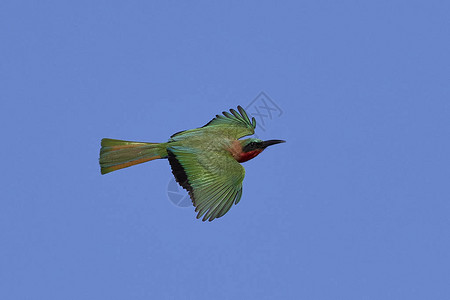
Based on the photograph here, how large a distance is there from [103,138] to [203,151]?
1.55m

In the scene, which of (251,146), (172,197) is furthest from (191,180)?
(251,146)

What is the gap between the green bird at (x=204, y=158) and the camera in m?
8.52

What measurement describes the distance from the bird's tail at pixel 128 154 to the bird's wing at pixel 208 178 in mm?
225

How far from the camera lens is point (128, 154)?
9.23 metres

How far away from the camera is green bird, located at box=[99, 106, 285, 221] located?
8.52m

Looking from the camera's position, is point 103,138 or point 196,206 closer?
point 196,206

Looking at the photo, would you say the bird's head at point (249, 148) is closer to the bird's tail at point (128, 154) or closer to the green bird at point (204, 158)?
the green bird at point (204, 158)

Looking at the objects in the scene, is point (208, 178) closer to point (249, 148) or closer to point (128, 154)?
point (249, 148)

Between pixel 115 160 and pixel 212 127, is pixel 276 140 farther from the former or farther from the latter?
pixel 115 160

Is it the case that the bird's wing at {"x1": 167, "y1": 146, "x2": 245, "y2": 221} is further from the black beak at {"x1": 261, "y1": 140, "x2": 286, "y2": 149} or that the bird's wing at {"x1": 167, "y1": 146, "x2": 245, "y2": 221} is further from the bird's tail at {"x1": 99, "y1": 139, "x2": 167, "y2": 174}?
the black beak at {"x1": 261, "y1": 140, "x2": 286, "y2": 149}

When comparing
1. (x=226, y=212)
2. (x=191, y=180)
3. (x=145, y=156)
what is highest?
(x=145, y=156)

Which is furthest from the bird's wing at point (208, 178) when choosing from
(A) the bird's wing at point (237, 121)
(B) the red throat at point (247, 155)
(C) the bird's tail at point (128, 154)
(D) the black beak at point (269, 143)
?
(A) the bird's wing at point (237, 121)

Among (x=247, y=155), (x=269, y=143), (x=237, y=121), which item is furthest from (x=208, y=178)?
(x=237, y=121)

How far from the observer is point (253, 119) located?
1038 cm
